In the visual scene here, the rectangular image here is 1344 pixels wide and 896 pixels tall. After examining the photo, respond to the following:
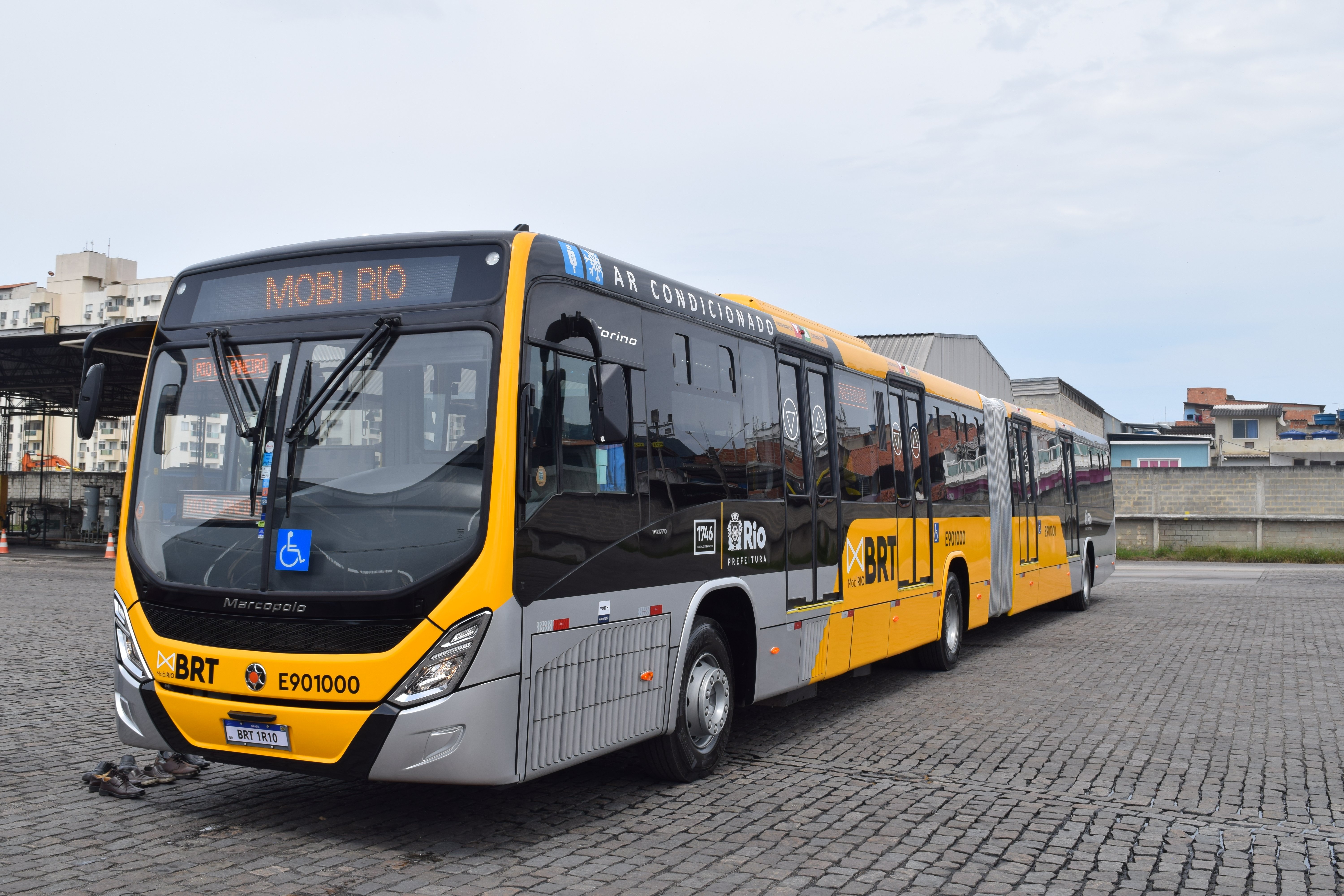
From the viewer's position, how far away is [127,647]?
224 inches

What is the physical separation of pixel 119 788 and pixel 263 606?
180 cm

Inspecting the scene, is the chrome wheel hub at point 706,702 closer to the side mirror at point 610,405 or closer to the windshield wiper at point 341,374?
the side mirror at point 610,405

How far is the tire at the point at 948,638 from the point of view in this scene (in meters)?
11.3

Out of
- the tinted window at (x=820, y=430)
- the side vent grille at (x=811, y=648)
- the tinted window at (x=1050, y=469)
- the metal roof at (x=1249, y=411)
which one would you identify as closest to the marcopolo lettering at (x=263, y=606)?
the side vent grille at (x=811, y=648)

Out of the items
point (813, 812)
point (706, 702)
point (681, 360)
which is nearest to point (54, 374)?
point (681, 360)

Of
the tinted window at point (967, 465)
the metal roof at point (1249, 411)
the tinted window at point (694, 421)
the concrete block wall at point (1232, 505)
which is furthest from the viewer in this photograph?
the metal roof at point (1249, 411)

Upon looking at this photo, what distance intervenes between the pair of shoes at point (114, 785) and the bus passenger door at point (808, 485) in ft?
13.5

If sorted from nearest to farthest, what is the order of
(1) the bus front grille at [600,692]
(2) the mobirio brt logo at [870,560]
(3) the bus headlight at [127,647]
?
(1) the bus front grille at [600,692], (3) the bus headlight at [127,647], (2) the mobirio brt logo at [870,560]

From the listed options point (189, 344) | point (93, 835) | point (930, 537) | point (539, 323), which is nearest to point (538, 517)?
point (539, 323)

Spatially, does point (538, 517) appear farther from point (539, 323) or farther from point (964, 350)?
point (964, 350)

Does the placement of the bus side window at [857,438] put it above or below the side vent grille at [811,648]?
above

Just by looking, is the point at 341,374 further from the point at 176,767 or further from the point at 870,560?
the point at 870,560

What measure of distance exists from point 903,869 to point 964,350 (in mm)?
40048

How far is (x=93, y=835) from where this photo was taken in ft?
17.8
